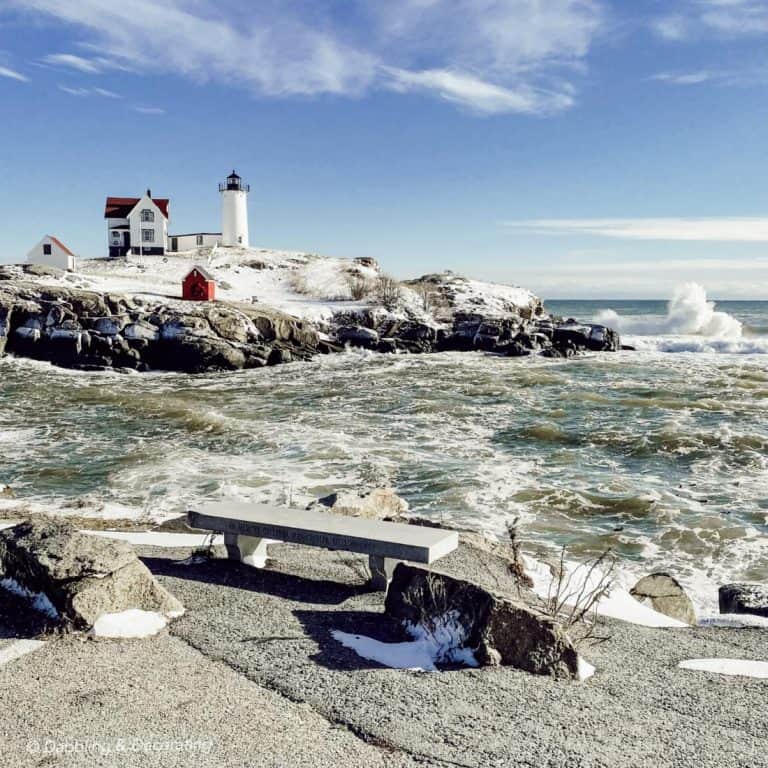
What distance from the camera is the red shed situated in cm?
4381

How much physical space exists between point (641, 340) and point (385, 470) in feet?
150

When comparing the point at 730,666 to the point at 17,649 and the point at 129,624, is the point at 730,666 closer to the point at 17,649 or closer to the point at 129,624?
the point at 129,624

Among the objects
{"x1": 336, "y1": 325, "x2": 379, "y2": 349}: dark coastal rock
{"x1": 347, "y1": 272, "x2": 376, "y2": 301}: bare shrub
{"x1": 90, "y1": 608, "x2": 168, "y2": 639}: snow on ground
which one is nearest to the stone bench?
{"x1": 90, "y1": 608, "x2": 168, "y2": 639}: snow on ground

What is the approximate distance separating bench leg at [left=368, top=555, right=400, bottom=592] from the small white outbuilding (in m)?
54.3

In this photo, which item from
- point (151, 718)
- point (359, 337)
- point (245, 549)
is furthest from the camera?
point (359, 337)

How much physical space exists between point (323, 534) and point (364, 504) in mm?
2929

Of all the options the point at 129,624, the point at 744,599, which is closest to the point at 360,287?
the point at 744,599

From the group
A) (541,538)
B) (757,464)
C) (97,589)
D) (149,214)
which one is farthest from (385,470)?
(149,214)

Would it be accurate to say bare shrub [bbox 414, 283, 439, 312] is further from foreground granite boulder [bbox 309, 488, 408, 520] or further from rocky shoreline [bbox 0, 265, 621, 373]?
foreground granite boulder [bbox 309, 488, 408, 520]

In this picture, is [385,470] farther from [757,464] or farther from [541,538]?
[757,464]

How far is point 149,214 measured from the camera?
66250mm

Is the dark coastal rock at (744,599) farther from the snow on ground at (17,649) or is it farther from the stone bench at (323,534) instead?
the snow on ground at (17,649)

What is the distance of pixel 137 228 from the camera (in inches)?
2596

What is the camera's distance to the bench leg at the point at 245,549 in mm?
7930
